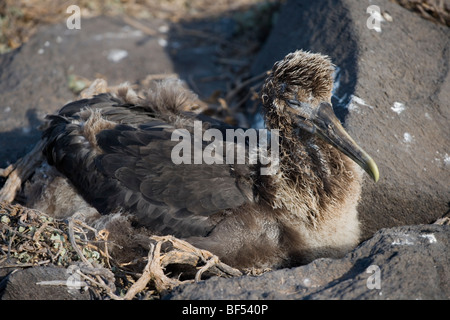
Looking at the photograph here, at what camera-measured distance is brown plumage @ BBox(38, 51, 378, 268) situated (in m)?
4.02

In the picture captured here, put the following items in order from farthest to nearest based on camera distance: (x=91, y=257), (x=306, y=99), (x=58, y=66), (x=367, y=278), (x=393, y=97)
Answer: (x=58, y=66), (x=393, y=97), (x=306, y=99), (x=91, y=257), (x=367, y=278)

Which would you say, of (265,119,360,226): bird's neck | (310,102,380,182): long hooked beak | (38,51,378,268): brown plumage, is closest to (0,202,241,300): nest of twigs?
(38,51,378,268): brown plumage

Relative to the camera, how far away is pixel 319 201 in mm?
4105

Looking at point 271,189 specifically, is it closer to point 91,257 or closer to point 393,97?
point 91,257

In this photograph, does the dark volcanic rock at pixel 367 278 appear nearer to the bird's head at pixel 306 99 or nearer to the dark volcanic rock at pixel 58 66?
the bird's head at pixel 306 99

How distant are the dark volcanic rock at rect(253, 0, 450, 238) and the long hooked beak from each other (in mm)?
997

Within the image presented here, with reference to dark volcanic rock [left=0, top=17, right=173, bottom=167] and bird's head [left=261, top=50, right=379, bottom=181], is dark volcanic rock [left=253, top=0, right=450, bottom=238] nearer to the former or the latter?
bird's head [left=261, top=50, right=379, bottom=181]

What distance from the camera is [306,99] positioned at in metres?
4.11

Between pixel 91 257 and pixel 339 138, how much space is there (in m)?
2.28

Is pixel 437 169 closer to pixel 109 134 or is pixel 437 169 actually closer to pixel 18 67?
pixel 109 134

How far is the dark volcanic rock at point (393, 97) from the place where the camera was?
4.74 m

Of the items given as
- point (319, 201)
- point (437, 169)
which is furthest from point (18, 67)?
point (437, 169)

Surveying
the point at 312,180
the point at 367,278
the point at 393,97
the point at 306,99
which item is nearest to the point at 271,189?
the point at 312,180

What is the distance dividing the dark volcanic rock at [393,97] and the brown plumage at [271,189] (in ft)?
2.55
